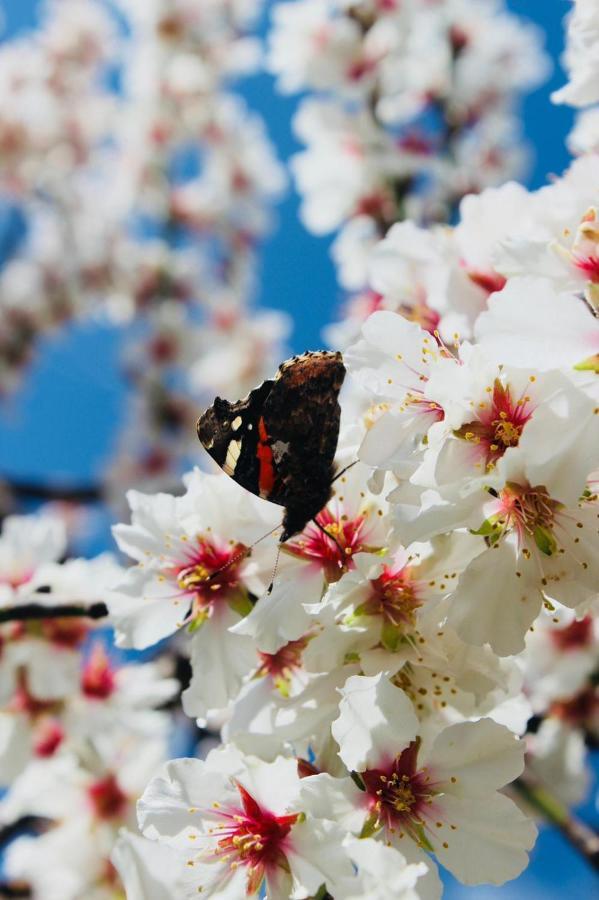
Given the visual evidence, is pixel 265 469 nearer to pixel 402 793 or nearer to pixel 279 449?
pixel 279 449

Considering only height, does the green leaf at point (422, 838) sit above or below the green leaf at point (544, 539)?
below

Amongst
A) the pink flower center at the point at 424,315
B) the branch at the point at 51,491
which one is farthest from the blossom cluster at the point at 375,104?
the branch at the point at 51,491

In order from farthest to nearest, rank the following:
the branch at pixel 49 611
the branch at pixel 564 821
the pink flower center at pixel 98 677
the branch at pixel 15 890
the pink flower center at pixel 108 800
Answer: the branch at pixel 15 890, the pink flower center at pixel 108 800, the branch at pixel 564 821, the pink flower center at pixel 98 677, the branch at pixel 49 611

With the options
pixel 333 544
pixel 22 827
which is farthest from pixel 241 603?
pixel 22 827

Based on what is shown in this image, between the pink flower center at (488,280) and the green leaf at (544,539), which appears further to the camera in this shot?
the pink flower center at (488,280)

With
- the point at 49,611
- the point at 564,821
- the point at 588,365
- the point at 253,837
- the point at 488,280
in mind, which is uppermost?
the point at 488,280

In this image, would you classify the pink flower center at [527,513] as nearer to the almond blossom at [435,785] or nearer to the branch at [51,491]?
the almond blossom at [435,785]

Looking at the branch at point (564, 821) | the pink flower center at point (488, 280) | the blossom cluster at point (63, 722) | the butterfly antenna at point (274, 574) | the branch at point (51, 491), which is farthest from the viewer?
the branch at point (51, 491)
